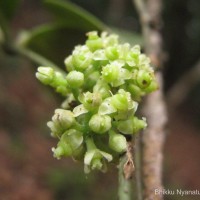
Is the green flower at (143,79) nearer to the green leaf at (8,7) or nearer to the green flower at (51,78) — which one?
the green flower at (51,78)

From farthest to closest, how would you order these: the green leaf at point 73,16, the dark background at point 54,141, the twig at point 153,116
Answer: the dark background at point 54,141 < the green leaf at point 73,16 < the twig at point 153,116

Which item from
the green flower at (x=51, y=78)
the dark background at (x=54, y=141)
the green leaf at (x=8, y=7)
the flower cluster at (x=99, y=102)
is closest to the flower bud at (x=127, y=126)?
the flower cluster at (x=99, y=102)

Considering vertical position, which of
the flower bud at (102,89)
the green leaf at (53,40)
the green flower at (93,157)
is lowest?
the green flower at (93,157)

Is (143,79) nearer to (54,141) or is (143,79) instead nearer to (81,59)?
A: (81,59)

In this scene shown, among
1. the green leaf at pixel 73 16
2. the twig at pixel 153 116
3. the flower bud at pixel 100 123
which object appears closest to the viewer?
the flower bud at pixel 100 123

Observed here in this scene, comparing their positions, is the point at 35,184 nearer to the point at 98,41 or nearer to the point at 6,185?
the point at 6,185

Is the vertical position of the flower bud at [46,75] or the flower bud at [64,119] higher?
the flower bud at [46,75]

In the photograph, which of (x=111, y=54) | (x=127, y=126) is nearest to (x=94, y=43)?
(x=111, y=54)
